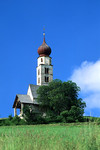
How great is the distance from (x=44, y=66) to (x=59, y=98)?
1450 centimetres

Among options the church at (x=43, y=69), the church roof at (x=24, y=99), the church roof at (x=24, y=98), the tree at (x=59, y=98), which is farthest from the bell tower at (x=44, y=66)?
the tree at (x=59, y=98)

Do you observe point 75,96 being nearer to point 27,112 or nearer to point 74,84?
point 74,84

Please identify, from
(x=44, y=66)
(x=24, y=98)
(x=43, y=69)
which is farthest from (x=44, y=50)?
(x=24, y=98)

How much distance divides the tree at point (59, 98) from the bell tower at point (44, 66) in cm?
910

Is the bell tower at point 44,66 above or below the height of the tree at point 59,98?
above

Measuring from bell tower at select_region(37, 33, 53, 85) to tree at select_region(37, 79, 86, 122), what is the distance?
9099mm

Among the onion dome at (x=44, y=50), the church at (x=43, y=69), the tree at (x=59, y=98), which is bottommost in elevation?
the tree at (x=59, y=98)

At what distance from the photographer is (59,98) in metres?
41.2

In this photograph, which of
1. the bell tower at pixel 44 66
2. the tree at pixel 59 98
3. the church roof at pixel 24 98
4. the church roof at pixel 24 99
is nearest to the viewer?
the tree at pixel 59 98

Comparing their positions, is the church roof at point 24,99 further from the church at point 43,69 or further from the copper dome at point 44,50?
the copper dome at point 44,50

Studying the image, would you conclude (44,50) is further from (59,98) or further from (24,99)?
(59,98)

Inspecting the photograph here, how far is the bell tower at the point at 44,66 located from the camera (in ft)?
175

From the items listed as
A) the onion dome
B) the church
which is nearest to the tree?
Result: the church

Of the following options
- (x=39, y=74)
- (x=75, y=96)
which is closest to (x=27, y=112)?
(x=75, y=96)
